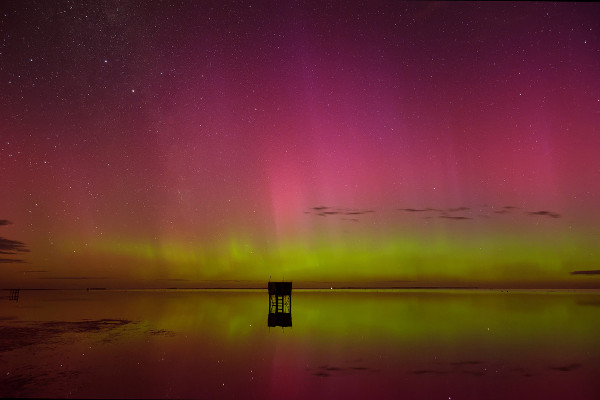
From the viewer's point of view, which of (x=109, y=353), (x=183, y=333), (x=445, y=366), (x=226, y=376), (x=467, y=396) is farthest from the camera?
(x=183, y=333)

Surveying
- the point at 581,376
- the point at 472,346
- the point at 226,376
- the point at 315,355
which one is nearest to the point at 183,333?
the point at 315,355

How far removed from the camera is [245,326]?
4516 centimetres

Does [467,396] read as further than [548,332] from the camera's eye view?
No

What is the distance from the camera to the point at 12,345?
28.5m

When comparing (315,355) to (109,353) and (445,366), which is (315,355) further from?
(109,353)

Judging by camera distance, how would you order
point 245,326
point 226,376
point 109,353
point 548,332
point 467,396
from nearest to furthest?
point 467,396 < point 226,376 < point 109,353 < point 548,332 < point 245,326

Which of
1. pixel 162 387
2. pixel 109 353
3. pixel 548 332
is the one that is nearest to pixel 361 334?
pixel 548 332

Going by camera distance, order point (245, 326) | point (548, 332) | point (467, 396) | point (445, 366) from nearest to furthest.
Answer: point (467, 396) → point (445, 366) → point (548, 332) → point (245, 326)

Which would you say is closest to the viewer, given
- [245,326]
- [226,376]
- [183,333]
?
[226,376]

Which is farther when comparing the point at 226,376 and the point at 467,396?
the point at 226,376

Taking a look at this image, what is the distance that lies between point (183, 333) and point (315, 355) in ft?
45.4

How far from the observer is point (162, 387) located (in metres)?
19.6

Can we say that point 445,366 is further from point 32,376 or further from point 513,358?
point 32,376

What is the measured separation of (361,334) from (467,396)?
18971 mm
